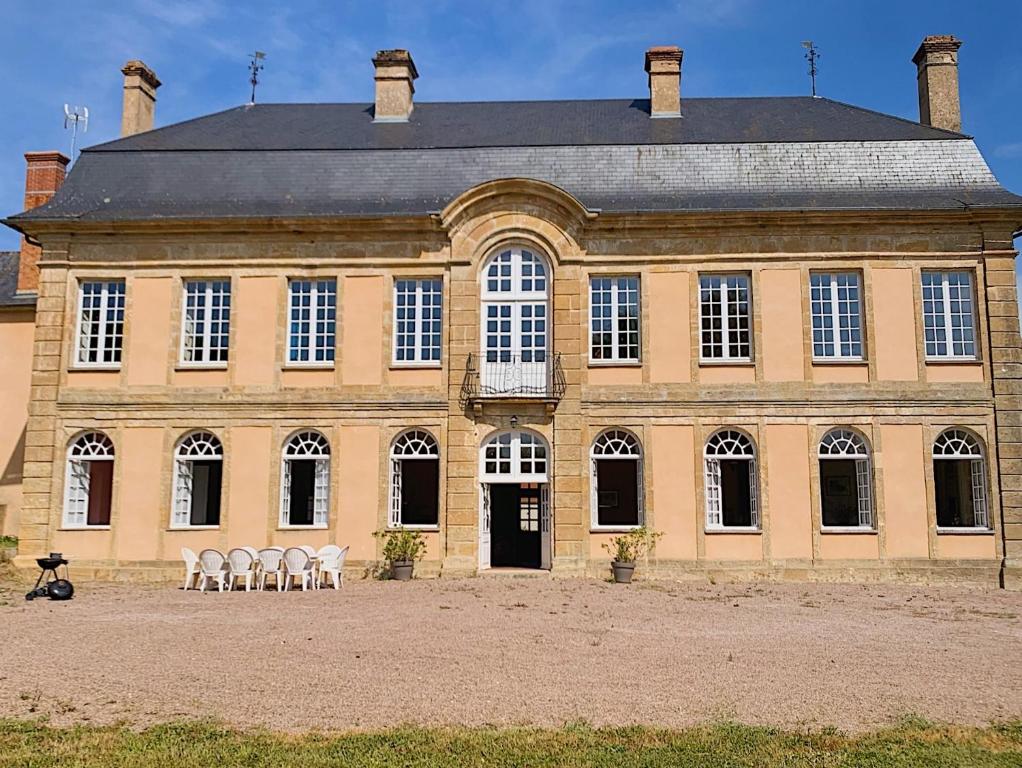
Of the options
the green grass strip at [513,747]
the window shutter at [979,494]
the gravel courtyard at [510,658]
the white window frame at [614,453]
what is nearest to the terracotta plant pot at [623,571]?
the white window frame at [614,453]

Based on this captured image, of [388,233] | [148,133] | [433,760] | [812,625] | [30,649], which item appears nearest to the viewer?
[433,760]

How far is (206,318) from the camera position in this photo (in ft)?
59.9

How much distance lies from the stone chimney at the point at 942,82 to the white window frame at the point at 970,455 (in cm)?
679

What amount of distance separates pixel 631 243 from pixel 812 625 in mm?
8445

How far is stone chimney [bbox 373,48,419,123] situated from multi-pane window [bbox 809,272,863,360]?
31.9 feet

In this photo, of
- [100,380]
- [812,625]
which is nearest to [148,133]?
[100,380]

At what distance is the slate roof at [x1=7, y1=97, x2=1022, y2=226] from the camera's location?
18000 millimetres

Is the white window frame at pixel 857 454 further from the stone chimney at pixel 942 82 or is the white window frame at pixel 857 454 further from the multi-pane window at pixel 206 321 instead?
the multi-pane window at pixel 206 321

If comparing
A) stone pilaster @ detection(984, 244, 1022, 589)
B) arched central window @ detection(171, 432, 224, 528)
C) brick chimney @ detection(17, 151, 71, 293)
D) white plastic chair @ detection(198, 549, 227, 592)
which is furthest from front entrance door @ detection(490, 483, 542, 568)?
brick chimney @ detection(17, 151, 71, 293)

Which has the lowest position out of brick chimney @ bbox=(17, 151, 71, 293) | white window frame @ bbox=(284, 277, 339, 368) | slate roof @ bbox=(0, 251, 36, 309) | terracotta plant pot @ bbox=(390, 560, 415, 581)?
terracotta plant pot @ bbox=(390, 560, 415, 581)

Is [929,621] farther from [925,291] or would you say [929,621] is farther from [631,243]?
[631,243]

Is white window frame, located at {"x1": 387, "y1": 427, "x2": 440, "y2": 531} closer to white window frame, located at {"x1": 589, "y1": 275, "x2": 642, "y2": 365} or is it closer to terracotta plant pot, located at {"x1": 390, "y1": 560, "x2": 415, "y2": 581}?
terracotta plant pot, located at {"x1": 390, "y1": 560, "x2": 415, "y2": 581}

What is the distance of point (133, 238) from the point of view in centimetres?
1825

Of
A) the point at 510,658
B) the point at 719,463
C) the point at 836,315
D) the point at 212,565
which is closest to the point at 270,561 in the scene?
the point at 212,565
